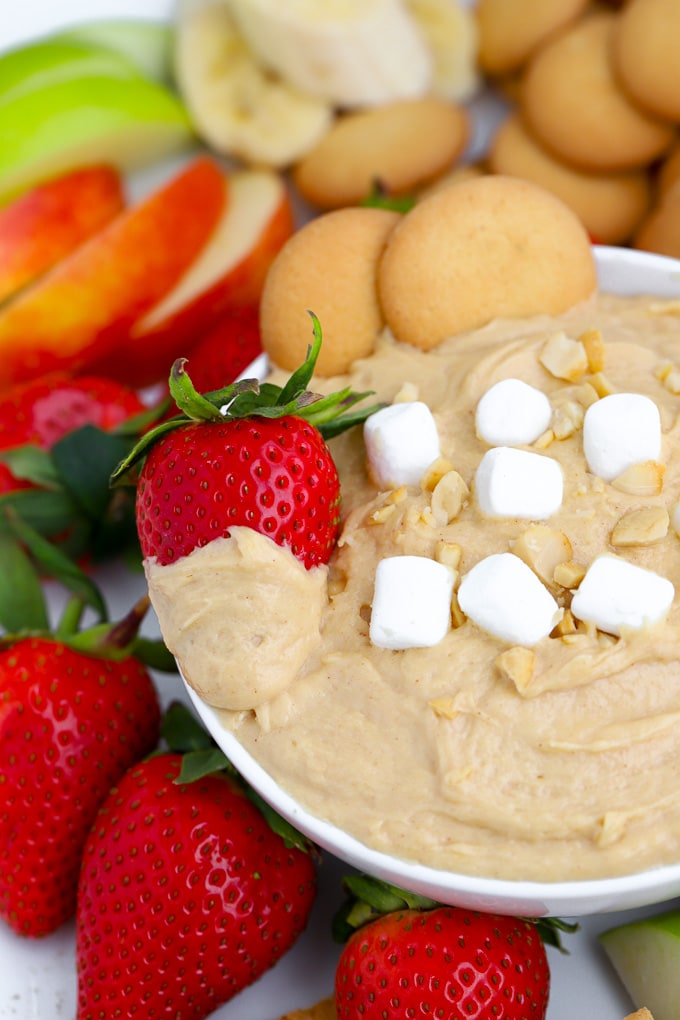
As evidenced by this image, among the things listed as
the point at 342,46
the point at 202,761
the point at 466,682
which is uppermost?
the point at 342,46

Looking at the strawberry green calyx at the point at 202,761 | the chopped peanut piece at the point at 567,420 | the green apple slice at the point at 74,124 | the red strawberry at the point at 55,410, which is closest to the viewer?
the chopped peanut piece at the point at 567,420

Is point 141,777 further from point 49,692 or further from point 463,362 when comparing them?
point 463,362

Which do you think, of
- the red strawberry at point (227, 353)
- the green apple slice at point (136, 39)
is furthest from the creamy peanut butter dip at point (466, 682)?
the green apple slice at point (136, 39)

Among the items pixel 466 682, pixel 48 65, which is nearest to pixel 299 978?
pixel 466 682

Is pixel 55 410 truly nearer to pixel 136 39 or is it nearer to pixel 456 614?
pixel 136 39

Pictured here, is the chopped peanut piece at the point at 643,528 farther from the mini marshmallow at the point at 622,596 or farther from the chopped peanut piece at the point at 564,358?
the chopped peanut piece at the point at 564,358

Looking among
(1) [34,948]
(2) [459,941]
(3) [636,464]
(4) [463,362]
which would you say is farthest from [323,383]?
(1) [34,948]
